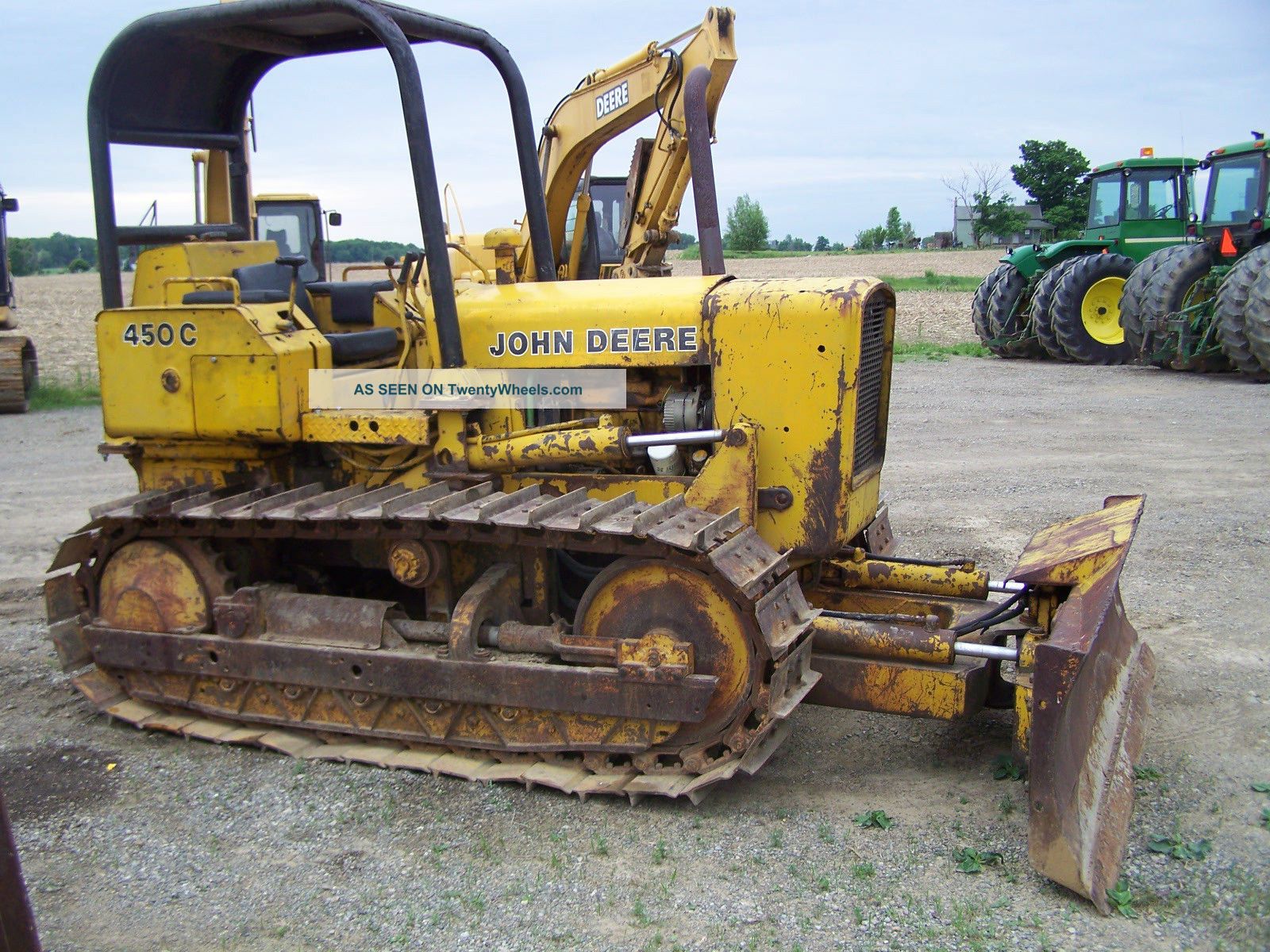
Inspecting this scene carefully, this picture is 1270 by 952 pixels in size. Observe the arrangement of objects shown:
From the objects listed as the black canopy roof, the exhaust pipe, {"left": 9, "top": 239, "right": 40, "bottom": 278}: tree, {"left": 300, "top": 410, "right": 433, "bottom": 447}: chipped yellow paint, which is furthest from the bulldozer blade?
{"left": 9, "top": 239, "right": 40, "bottom": 278}: tree

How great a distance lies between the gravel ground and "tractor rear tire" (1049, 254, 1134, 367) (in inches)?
484

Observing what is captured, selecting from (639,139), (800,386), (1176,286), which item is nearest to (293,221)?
(639,139)

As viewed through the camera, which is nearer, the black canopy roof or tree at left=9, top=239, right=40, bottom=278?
the black canopy roof

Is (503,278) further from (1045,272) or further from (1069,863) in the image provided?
(1045,272)

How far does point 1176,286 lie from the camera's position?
15.3 m

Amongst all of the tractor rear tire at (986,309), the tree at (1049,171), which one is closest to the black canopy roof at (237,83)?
the tractor rear tire at (986,309)

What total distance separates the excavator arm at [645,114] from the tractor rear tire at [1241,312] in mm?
8414

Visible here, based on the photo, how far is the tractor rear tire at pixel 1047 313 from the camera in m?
18.1

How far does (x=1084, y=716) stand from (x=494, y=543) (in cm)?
224

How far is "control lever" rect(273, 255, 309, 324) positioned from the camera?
16.1 feet

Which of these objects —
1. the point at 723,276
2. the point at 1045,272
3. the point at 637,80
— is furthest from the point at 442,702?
the point at 1045,272

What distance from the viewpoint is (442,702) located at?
4512mm

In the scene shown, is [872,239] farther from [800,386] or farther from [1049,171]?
[800,386]

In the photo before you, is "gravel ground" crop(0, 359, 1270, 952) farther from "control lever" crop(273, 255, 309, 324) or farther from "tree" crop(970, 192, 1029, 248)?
"tree" crop(970, 192, 1029, 248)
